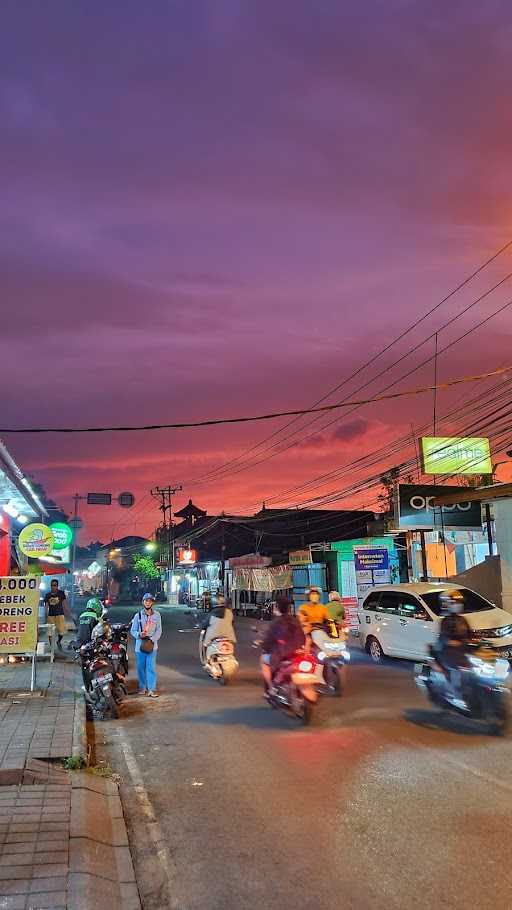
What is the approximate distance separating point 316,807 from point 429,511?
17.0m

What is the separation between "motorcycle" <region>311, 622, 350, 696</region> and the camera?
11.3 metres

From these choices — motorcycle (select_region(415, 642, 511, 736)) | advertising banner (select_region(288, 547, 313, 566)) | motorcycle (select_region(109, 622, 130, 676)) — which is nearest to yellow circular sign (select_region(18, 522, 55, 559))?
motorcycle (select_region(109, 622, 130, 676))

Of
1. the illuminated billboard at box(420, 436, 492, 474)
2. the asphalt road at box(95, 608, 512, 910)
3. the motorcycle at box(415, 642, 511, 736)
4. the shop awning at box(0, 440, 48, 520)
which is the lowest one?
the asphalt road at box(95, 608, 512, 910)

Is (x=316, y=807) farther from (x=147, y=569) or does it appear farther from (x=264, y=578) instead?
(x=147, y=569)

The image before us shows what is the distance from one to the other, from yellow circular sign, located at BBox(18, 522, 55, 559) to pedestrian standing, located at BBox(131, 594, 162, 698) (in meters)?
6.85

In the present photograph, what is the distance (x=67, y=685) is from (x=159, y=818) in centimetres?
741

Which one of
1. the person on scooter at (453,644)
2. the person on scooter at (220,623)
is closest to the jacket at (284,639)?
the person on scooter at (453,644)

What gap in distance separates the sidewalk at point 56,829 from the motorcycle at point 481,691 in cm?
464

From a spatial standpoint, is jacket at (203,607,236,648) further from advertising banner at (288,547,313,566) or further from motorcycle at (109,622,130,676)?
Result: advertising banner at (288,547,313,566)

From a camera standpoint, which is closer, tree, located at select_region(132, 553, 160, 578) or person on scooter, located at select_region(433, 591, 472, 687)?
person on scooter, located at select_region(433, 591, 472, 687)

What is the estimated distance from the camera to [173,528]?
85375 millimetres

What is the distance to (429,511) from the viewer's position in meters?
21.9

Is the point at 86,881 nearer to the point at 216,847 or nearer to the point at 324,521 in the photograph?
the point at 216,847

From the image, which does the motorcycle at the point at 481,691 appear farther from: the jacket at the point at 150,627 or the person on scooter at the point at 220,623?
the jacket at the point at 150,627
